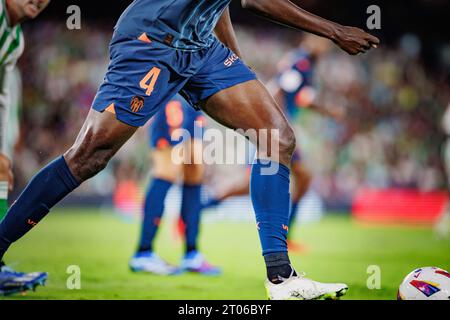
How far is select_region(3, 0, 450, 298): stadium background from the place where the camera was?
12.8m

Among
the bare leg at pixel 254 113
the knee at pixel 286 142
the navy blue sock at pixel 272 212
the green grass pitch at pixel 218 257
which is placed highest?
the bare leg at pixel 254 113

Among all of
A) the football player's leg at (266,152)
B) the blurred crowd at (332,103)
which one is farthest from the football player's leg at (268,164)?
the blurred crowd at (332,103)

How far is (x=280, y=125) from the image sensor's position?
301 centimetres

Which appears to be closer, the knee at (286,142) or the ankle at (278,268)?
the ankle at (278,268)

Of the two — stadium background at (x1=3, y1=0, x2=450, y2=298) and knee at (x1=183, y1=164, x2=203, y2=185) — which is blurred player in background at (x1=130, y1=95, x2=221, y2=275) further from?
stadium background at (x1=3, y1=0, x2=450, y2=298)

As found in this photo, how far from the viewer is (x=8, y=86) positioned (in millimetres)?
3762

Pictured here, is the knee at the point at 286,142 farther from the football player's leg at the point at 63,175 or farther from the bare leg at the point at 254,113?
the football player's leg at the point at 63,175

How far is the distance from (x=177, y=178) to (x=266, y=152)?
6.90 feet

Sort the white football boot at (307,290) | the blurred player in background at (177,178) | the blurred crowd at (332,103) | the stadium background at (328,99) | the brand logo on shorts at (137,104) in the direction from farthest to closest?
1. the blurred crowd at (332,103)
2. the stadium background at (328,99)
3. the blurred player in background at (177,178)
4. the brand logo on shorts at (137,104)
5. the white football boot at (307,290)

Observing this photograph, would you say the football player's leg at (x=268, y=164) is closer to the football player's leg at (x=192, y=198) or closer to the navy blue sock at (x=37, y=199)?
the navy blue sock at (x=37, y=199)

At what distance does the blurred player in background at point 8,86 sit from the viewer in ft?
11.5

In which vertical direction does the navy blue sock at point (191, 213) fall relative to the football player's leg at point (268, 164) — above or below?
below

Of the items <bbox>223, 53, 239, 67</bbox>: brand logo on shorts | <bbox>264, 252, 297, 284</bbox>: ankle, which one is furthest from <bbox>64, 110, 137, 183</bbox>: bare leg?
<bbox>264, 252, 297, 284</bbox>: ankle

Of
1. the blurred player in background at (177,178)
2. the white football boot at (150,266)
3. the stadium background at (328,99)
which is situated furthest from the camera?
the stadium background at (328,99)
